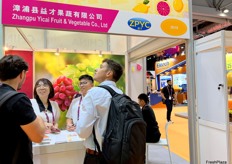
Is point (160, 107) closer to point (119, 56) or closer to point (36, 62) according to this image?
point (119, 56)

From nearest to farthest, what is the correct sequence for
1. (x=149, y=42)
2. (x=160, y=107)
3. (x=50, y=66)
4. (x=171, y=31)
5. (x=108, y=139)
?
(x=108, y=139), (x=171, y=31), (x=149, y=42), (x=50, y=66), (x=160, y=107)

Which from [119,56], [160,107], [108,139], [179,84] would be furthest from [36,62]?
[179,84]

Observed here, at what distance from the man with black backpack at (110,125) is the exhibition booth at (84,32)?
1.24 ft

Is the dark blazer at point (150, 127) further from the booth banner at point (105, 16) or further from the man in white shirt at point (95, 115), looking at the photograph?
the man in white shirt at point (95, 115)

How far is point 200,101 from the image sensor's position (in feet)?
8.62

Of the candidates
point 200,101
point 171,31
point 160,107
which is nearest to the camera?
point 171,31

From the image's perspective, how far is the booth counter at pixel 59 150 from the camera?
1.76 meters

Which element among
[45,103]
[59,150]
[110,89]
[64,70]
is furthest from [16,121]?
[64,70]

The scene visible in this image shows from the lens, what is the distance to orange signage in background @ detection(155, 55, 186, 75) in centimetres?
1427

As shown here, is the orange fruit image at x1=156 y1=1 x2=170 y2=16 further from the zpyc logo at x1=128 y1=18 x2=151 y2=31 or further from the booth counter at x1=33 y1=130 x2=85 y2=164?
the booth counter at x1=33 y1=130 x2=85 y2=164

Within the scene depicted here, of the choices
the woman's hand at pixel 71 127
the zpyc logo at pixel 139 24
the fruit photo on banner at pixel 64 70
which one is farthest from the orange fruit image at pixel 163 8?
the fruit photo on banner at pixel 64 70

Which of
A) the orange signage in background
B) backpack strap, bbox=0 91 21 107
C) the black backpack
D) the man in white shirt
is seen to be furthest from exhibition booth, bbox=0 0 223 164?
the orange signage in background

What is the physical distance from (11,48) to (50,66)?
0.67 m

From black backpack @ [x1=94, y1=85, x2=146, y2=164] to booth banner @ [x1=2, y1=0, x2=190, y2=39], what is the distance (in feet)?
3.20
